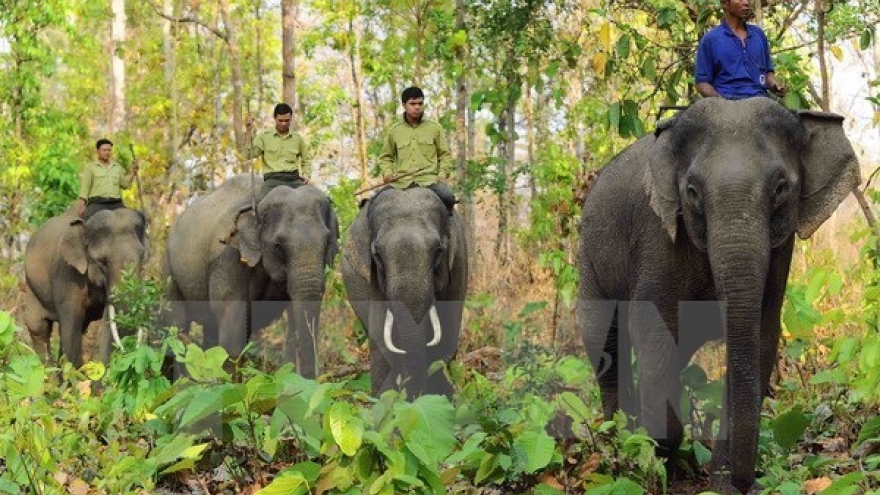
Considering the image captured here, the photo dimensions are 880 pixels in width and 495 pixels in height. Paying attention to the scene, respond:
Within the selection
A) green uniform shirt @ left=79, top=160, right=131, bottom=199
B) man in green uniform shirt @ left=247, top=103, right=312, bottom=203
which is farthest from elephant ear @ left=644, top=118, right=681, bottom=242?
green uniform shirt @ left=79, top=160, right=131, bottom=199

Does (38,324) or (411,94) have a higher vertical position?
(411,94)

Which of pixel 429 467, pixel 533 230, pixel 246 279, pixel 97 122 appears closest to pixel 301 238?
pixel 246 279

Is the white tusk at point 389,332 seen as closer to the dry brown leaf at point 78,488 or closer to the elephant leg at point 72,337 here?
the dry brown leaf at point 78,488

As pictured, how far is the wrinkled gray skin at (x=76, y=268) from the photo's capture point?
50.4 feet

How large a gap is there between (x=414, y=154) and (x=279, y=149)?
2.11m

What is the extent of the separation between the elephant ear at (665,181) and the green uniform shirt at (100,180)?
8.84 metres

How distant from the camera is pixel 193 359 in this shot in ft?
22.6

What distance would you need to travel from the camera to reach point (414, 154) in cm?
1145

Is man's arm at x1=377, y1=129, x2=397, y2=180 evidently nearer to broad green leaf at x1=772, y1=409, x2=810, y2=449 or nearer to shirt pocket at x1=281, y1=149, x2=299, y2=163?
shirt pocket at x1=281, y1=149, x2=299, y2=163

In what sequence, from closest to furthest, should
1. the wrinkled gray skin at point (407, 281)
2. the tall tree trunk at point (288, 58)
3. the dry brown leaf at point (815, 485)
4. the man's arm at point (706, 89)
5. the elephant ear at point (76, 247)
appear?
the dry brown leaf at point (815, 485) < the man's arm at point (706, 89) < the wrinkled gray skin at point (407, 281) < the elephant ear at point (76, 247) < the tall tree trunk at point (288, 58)

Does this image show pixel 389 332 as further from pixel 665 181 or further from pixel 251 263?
pixel 665 181

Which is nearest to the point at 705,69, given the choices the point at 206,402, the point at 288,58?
the point at 206,402

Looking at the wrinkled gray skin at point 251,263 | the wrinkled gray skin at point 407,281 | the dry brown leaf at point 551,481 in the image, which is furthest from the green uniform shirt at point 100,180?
the dry brown leaf at point 551,481

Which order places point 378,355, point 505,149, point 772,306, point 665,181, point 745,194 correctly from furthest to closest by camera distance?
point 505,149, point 378,355, point 772,306, point 665,181, point 745,194
